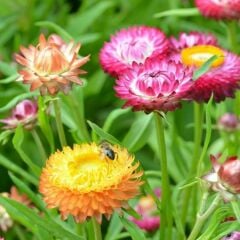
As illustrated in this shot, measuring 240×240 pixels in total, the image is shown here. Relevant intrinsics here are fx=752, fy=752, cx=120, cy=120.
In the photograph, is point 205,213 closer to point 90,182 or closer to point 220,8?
point 90,182

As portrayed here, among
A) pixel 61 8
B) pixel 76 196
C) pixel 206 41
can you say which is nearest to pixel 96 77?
pixel 61 8

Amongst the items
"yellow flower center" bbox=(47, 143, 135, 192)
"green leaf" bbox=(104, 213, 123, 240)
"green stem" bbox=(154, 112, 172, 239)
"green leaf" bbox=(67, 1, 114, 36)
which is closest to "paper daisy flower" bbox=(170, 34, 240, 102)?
"green stem" bbox=(154, 112, 172, 239)

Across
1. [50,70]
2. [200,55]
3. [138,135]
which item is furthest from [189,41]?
[50,70]

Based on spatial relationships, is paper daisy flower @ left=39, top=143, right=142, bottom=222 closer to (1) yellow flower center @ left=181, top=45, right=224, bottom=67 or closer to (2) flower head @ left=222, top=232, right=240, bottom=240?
(2) flower head @ left=222, top=232, right=240, bottom=240

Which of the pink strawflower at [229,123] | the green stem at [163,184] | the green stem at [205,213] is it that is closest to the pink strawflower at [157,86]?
the green stem at [163,184]

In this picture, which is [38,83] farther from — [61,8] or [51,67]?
[61,8]
